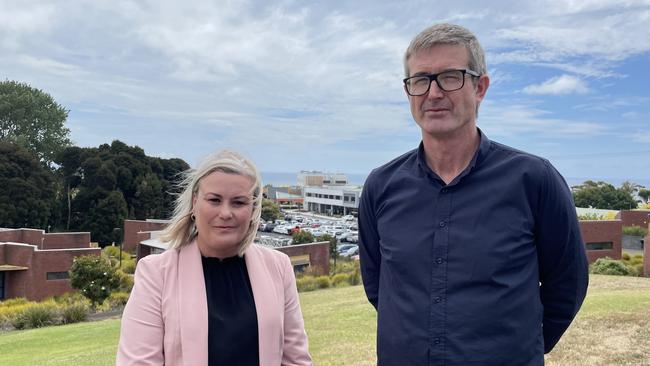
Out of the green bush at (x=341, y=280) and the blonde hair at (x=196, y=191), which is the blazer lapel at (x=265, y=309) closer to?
the blonde hair at (x=196, y=191)

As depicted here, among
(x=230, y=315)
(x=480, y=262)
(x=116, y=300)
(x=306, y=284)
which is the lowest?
(x=116, y=300)

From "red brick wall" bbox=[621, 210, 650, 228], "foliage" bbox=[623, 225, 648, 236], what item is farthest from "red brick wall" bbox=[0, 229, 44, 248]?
"red brick wall" bbox=[621, 210, 650, 228]

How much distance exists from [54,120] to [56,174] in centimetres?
1165

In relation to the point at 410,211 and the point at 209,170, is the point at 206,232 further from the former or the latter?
the point at 410,211

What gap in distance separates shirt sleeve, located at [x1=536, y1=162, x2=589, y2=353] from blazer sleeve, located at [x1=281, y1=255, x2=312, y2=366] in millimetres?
1141

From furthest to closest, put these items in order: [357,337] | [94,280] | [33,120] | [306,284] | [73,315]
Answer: [33,120], [306,284], [94,280], [73,315], [357,337]

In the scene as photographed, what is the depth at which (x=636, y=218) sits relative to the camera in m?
37.3

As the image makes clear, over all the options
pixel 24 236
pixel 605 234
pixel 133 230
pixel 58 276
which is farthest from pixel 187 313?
pixel 133 230

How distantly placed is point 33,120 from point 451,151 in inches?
2338

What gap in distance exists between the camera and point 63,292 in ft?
83.3

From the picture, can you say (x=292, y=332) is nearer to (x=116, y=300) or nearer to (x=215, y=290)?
(x=215, y=290)

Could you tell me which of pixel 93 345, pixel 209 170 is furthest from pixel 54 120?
pixel 209 170

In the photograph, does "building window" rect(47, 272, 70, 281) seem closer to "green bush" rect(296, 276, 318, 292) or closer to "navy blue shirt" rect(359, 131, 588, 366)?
"green bush" rect(296, 276, 318, 292)

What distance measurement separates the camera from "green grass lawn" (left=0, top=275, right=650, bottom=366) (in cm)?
667
